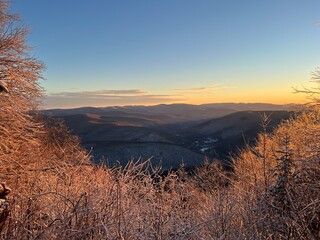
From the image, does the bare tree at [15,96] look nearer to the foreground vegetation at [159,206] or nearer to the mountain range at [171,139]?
the foreground vegetation at [159,206]

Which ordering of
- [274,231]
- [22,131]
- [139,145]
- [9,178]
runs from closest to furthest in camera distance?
[274,231], [9,178], [22,131], [139,145]

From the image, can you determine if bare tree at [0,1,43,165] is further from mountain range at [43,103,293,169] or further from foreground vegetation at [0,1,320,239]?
mountain range at [43,103,293,169]

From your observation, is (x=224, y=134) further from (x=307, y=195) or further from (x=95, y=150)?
(x=307, y=195)

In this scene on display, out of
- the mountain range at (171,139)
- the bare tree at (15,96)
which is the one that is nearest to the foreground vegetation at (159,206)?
the bare tree at (15,96)

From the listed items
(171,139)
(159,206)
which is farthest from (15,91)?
(171,139)

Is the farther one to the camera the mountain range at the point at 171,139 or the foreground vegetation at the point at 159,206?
the mountain range at the point at 171,139

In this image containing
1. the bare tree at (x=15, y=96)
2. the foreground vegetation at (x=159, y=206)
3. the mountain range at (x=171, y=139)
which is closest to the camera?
the foreground vegetation at (x=159, y=206)

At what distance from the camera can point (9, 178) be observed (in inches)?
731

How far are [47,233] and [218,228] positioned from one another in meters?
3.58

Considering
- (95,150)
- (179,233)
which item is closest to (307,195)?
(179,233)

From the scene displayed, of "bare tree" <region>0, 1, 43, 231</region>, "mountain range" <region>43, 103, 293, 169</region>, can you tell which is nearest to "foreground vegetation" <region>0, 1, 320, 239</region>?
"bare tree" <region>0, 1, 43, 231</region>

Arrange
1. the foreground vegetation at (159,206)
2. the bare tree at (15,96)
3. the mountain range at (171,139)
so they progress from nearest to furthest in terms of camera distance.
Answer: the foreground vegetation at (159,206) < the bare tree at (15,96) < the mountain range at (171,139)

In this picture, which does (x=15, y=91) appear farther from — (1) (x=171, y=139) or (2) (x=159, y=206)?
(1) (x=171, y=139)

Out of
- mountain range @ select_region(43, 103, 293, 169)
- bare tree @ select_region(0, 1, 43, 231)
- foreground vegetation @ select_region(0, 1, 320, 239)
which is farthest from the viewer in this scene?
mountain range @ select_region(43, 103, 293, 169)
